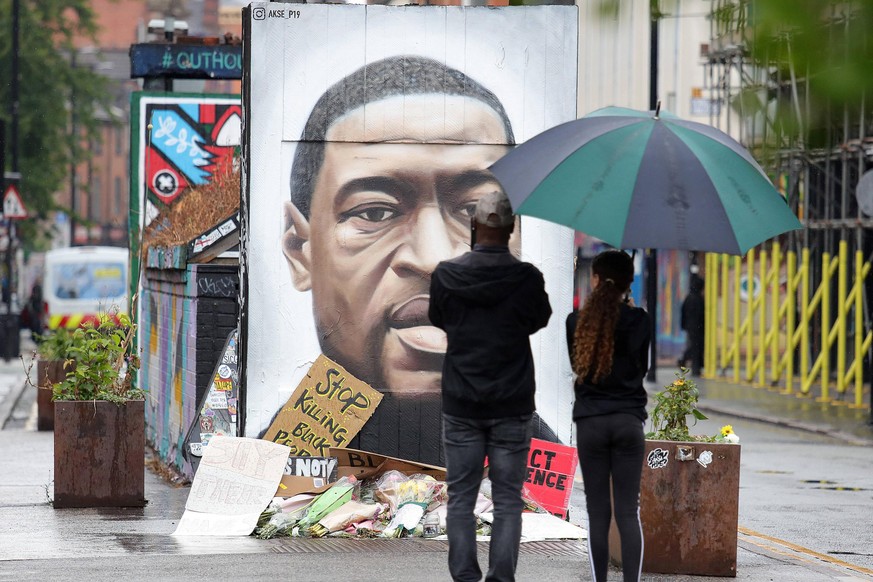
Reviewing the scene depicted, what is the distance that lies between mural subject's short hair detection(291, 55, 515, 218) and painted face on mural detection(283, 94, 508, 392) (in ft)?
0.13

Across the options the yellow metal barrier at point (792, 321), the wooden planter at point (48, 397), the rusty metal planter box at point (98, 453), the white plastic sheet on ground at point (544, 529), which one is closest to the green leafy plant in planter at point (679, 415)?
the white plastic sheet on ground at point (544, 529)

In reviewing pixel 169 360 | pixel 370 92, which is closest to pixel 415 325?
pixel 370 92

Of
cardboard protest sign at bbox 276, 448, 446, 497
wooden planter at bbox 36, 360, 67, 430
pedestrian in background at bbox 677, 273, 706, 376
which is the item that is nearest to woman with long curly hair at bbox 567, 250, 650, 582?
cardboard protest sign at bbox 276, 448, 446, 497

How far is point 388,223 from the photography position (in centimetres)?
931

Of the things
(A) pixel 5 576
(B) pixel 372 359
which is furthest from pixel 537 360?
(A) pixel 5 576

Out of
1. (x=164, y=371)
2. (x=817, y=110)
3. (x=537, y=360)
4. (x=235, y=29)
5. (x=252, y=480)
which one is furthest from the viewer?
(x=235, y=29)

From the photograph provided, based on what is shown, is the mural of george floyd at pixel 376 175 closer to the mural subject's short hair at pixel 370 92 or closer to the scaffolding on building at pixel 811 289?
the mural subject's short hair at pixel 370 92

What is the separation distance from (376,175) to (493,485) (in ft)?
11.6

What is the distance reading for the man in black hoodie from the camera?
239 inches

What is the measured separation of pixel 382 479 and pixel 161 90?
9.72 meters

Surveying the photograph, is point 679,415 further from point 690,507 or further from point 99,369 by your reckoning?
point 99,369

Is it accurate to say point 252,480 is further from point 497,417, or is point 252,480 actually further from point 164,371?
point 164,371

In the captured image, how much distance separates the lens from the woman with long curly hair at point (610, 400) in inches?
244

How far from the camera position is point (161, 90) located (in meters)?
17.5
